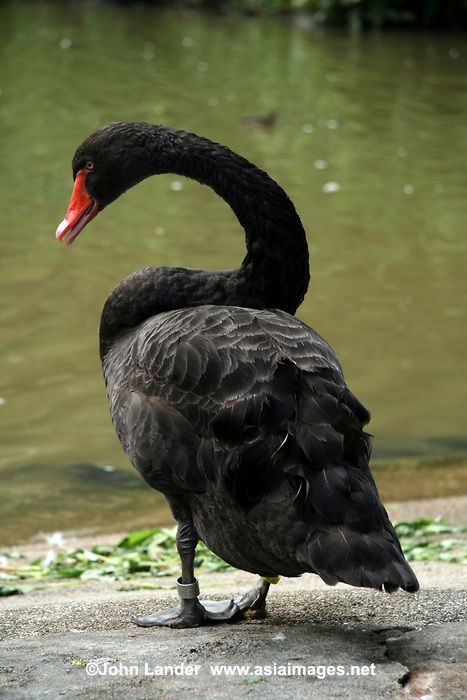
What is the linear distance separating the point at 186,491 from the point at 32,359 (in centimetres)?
444

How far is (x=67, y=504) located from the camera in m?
6.06

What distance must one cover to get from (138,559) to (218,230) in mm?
5735

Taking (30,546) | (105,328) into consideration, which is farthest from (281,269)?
(30,546)

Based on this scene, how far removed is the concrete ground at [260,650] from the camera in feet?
9.13

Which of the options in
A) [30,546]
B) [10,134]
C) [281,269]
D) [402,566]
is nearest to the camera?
[402,566]

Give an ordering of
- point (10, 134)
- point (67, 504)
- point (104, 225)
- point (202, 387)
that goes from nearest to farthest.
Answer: point (202, 387) < point (67, 504) < point (104, 225) < point (10, 134)

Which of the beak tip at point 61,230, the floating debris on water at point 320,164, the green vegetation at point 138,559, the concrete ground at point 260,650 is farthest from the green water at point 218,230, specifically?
the concrete ground at point 260,650

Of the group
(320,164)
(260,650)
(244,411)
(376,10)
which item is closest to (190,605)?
(260,650)

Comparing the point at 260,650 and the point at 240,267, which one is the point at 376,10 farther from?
the point at 260,650

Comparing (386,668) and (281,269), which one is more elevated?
(281,269)

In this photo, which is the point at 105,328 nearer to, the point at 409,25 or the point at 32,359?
the point at 32,359

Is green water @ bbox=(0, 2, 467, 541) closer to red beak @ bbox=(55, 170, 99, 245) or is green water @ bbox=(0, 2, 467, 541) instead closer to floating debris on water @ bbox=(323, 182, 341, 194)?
floating debris on water @ bbox=(323, 182, 341, 194)

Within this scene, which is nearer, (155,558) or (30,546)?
(155,558)

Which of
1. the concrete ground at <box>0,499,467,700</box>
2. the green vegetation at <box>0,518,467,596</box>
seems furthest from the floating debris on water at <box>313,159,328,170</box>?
the concrete ground at <box>0,499,467,700</box>
